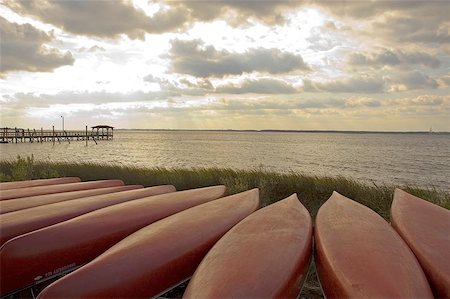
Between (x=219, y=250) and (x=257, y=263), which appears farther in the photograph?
(x=219, y=250)

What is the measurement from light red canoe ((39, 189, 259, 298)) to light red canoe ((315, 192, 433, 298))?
2.89ft

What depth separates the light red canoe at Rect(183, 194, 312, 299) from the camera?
6.04ft

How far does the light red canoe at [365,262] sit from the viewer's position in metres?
1.84

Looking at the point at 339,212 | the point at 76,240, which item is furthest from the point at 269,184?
the point at 76,240

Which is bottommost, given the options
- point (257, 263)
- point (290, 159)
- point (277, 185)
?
point (290, 159)

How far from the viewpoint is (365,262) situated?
208cm

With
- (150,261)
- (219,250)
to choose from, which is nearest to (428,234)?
(219,250)

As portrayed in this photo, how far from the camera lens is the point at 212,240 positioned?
2.76 metres

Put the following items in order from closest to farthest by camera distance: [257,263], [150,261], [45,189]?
1. [257,263]
2. [150,261]
3. [45,189]

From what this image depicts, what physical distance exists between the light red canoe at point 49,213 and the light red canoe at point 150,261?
2.88 feet

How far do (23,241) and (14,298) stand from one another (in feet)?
1.62

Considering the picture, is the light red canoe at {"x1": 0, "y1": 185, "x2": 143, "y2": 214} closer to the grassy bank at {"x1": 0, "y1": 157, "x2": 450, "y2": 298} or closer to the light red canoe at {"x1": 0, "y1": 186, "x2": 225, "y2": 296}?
the light red canoe at {"x1": 0, "y1": 186, "x2": 225, "y2": 296}

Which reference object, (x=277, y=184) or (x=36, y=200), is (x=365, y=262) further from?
(x=277, y=184)

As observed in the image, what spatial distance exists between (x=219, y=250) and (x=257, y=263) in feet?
1.24
